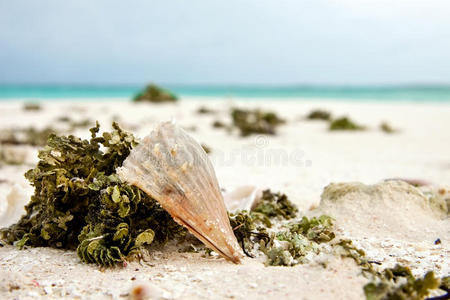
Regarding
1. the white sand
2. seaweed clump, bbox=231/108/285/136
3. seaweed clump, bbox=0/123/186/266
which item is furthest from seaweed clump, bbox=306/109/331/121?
seaweed clump, bbox=0/123/186/266

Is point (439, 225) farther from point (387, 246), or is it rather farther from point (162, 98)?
point (162, 98)

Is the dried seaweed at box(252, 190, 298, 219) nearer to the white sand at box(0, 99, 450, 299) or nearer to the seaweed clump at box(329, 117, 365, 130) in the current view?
the white sand at box(0, 99, 450, 299)

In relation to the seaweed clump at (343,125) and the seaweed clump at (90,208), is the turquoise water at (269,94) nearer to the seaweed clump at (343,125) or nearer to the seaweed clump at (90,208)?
the seaweed clump at (343,125)

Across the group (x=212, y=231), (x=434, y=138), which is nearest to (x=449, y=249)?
(x=212, y=231)

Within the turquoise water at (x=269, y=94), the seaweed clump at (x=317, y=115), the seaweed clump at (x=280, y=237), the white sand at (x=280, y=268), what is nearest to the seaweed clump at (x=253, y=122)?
the white sand at (x=280, y=268)

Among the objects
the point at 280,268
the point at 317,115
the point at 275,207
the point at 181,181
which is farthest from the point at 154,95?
the point at 280,268

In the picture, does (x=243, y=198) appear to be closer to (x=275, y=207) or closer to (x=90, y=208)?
(x=275, y=207)
